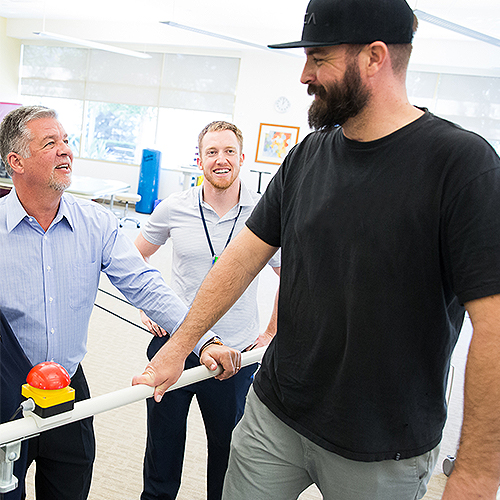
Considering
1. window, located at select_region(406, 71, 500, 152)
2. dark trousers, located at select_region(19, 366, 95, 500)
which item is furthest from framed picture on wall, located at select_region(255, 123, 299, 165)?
dark trousers, located at select_region(19, 366, 95, 500)

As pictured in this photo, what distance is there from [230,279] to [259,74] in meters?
9.54

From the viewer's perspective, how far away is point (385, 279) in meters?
1.00

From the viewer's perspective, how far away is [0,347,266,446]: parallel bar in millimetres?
994

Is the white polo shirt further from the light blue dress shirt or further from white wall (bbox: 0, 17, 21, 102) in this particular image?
white wall (bbox: 0, 17, 21, 102)

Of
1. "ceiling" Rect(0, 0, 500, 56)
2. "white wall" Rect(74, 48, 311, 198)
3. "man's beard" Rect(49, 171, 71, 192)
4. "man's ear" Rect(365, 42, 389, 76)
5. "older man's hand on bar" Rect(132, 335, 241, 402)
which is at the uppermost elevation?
"ceiling" Rect(0, 0, 500, 56)

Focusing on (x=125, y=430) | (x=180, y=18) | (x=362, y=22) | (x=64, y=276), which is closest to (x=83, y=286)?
(x=64, y=276)

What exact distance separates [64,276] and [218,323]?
0.61 metres

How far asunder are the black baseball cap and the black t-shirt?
7.0 inches

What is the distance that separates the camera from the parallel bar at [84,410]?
99cm

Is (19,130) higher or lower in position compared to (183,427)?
higher

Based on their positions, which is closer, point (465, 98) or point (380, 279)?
point (380, 279)

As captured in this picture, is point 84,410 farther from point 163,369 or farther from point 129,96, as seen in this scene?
point 129,96

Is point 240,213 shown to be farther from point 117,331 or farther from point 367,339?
point 117,331

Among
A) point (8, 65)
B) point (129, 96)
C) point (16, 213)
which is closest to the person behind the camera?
point (16, 213)
